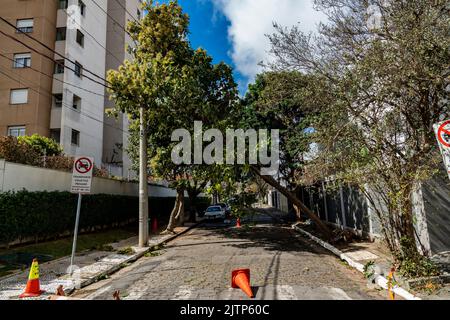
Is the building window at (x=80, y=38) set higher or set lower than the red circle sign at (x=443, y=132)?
higher

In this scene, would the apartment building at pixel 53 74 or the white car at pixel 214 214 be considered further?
the white car at pixel 214 214

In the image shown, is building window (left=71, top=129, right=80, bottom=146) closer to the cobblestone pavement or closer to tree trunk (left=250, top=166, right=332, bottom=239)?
the cobblestone pavement

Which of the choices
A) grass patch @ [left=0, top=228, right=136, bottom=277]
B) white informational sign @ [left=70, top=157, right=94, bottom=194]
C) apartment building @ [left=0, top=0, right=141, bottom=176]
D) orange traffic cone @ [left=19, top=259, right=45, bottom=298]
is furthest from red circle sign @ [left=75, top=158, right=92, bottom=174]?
apartment building @ [left=0, top=0, right=141, bottom=176]

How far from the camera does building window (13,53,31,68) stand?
22.7 meters

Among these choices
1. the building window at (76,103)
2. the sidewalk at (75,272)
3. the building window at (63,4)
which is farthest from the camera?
the building window at (63,4)

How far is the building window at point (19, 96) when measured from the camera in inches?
882

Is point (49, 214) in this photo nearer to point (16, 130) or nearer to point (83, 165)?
point (83, 165)

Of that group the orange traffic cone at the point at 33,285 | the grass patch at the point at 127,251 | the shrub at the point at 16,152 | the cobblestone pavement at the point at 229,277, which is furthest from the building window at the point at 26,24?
the orange traffic cone at the point at 33,285

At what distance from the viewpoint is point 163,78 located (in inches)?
515

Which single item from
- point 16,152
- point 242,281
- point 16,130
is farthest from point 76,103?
point 242,281

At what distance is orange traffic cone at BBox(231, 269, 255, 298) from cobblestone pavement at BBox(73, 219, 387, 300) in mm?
130

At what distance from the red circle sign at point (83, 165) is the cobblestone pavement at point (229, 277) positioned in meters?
2.98

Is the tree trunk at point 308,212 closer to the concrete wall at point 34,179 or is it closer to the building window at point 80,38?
the concrete wall at point 34,179
